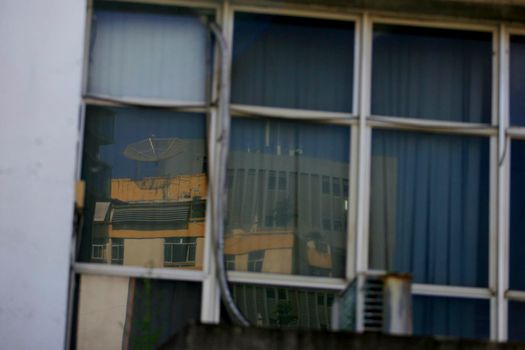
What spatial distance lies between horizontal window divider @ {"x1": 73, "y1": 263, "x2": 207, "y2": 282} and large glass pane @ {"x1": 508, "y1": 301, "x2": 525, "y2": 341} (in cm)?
253

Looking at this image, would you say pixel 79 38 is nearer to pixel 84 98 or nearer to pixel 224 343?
pixel 84 98

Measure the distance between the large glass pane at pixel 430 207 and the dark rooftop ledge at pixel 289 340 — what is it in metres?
1.67

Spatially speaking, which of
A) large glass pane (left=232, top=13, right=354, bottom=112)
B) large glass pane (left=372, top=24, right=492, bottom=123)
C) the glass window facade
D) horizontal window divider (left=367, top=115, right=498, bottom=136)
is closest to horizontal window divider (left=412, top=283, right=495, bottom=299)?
the glass window facade

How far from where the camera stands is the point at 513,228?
334 inches

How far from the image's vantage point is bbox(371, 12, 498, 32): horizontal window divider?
8.66m

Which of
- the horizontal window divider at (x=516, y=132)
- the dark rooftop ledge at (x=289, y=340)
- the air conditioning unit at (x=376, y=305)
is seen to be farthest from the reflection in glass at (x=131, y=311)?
the horizontal window divider at (x=516, y=132)

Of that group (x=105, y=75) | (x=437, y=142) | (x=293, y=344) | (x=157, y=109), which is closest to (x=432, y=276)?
(x=437, y=142)

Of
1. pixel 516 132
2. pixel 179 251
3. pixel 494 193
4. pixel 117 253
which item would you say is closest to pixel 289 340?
pixel 179 251

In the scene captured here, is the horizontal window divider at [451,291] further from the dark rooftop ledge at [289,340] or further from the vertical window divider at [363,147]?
the dark rooftop ledge at [289,340]

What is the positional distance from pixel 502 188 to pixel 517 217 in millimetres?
280

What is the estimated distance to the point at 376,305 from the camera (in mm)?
7660

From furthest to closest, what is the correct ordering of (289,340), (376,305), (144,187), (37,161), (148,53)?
(148,53) → (144,187) → (37,161) → (376,305) → (289,340)

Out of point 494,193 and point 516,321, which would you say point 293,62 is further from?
point 516,321

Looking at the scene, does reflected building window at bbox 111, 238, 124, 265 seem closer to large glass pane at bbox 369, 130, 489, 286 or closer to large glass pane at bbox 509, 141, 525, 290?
large glass pane at bbox 369, 130, 489, 286
